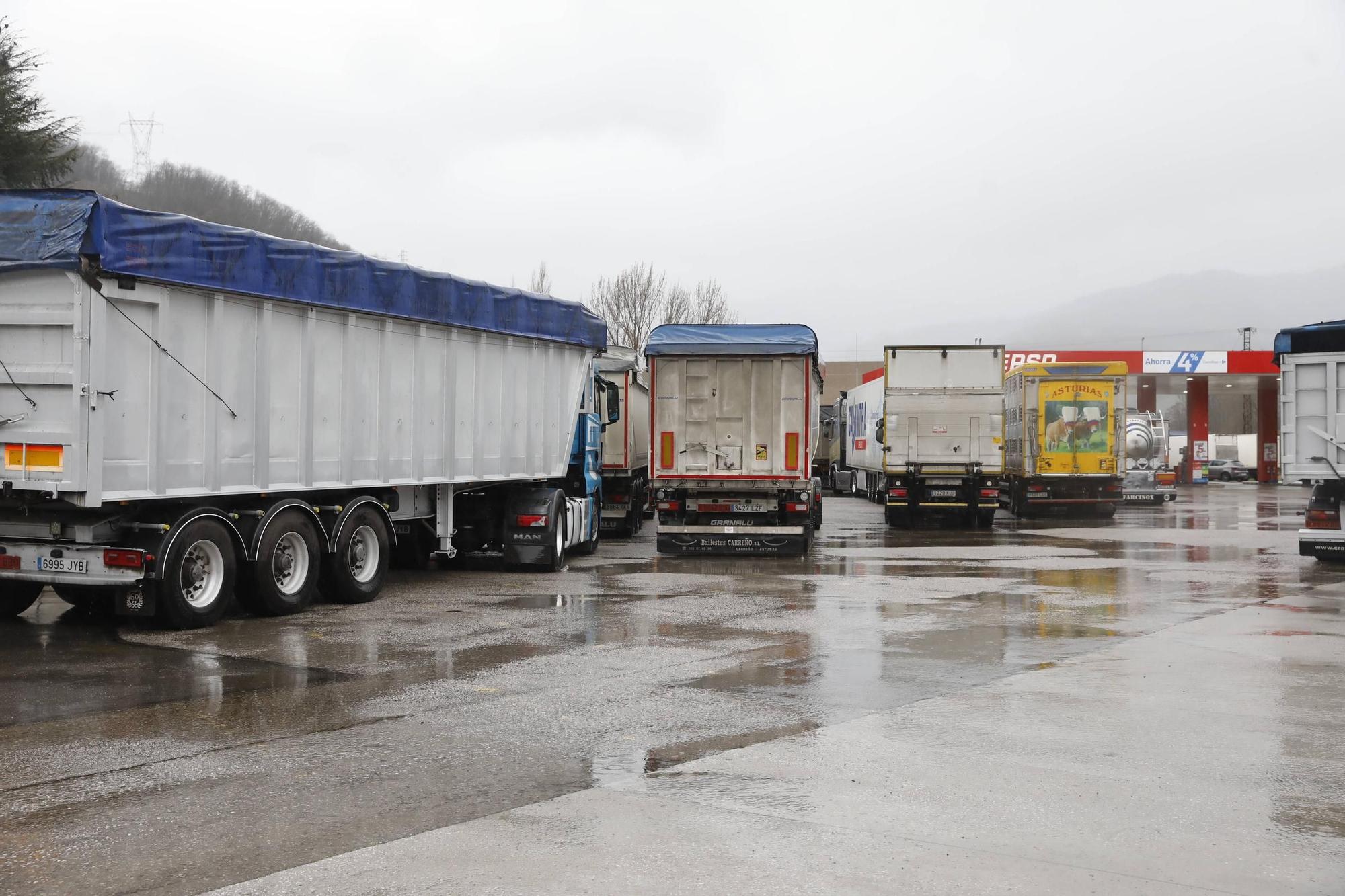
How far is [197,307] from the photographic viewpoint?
36.9 feet

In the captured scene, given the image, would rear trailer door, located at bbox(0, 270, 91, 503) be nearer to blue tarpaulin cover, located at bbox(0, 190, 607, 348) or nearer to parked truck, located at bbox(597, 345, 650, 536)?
blue tarpaulin cover, located at bbox(0, 190, 607, 348)

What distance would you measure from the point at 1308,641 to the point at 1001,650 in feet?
9.84

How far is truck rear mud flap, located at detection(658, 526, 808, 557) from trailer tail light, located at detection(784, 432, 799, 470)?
100cm

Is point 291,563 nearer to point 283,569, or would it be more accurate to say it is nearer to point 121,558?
point 283,569

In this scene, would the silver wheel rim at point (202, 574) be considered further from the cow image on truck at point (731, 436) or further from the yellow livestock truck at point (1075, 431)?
the yellow livestock truck at point (1075, 431)

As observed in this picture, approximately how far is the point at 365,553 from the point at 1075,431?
20828mm

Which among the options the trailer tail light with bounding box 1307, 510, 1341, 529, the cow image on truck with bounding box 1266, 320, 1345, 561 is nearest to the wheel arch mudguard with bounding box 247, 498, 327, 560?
the cow image on truck with bounding box 1266, 320, 1345, 561

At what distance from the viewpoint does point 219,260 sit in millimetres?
11297

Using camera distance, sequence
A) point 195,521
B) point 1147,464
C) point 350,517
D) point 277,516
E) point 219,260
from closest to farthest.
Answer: point 195,521
point 219,260
point 277,516
point 350,517
point 1147,464

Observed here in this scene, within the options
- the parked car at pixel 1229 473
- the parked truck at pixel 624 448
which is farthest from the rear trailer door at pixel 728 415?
the parked car at pixel 1229 473

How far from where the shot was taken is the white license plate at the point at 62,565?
415 inches

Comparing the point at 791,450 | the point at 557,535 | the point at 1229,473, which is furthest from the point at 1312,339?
the point at 1229,473

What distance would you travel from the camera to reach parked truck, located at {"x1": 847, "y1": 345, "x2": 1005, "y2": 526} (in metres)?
25.3

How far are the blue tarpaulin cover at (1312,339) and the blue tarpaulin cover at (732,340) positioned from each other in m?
6.76
